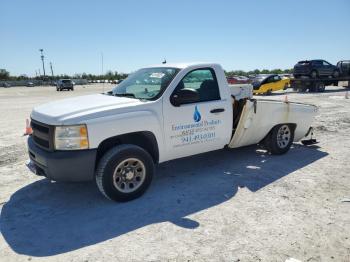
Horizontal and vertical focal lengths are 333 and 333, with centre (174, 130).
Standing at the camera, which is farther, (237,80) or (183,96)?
(237,80)

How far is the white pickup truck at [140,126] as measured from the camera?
4160 millimetres

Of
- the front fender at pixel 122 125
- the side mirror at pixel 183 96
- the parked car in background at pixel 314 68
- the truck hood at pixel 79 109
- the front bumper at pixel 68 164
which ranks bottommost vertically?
the front bumper at pixel 68 164

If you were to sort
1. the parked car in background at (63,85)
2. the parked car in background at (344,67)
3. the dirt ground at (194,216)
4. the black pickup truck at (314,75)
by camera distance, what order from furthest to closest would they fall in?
the parked car in background at (63,85), the parked car in background at (344,67), the black pickup truck at (314,75), the dirt ground at (194,216)

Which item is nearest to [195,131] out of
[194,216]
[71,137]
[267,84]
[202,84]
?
[202,84]

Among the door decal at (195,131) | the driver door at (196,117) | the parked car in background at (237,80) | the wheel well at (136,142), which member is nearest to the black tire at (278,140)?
the driver door at (196,117)

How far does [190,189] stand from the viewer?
16.5ft

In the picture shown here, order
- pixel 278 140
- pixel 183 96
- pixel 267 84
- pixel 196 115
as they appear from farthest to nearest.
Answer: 1. pixel 267 84
2. pixel 278 140
3. pixel 196 115
4. pixel 183 96

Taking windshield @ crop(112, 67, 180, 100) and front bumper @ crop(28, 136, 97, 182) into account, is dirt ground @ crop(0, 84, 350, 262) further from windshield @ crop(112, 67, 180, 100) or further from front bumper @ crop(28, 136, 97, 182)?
windshield @ crop(112, 67, 180, 100)

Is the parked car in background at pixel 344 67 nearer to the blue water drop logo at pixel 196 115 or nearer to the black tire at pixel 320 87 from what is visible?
the black tire at pixel 320 87

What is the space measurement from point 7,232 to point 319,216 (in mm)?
3694

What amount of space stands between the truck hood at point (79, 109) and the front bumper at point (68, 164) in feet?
1.30

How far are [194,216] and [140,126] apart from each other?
1389mm

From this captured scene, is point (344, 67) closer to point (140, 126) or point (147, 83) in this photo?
point (147, 83)

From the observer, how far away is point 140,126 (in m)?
4.54
